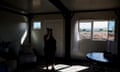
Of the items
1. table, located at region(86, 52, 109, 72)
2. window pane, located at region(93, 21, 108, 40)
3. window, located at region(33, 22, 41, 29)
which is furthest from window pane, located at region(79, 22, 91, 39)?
window, located at region(33, 22, 41, 29)

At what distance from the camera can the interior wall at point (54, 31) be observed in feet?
18.4

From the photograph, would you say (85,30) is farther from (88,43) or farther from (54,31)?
(54,31)

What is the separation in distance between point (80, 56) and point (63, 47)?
87 centimetres

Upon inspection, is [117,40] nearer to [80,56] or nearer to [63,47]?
[80,56]

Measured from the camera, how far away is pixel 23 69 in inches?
154

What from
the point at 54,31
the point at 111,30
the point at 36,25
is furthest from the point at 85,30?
the point at 36,25

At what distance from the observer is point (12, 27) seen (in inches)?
223

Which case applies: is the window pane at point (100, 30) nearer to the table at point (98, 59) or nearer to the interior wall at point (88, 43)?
the interior wall at point (88, 43)

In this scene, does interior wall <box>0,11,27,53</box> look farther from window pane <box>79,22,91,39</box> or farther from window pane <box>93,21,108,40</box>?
window pane <box>93,21,108,40</box>

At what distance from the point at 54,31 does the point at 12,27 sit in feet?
6.49

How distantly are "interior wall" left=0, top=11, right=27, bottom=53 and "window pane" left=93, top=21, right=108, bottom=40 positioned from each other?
10.6 feet

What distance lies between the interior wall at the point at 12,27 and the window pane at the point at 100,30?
323 cm

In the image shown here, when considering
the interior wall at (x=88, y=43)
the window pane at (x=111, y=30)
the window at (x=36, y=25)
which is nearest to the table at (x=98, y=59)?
the interior wall at (x=88, y=43)

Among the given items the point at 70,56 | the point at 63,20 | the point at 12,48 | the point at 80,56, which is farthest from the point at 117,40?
the point at 12,48
